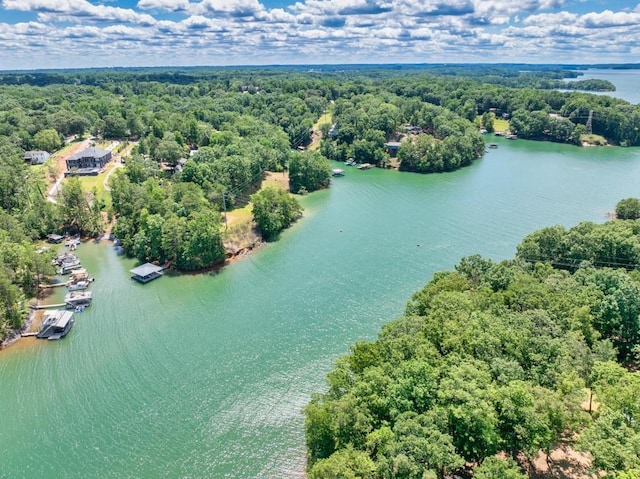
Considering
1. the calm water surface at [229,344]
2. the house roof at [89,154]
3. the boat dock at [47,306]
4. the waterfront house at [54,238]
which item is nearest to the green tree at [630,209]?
the calm water surface at [229,344]

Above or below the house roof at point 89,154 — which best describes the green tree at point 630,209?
below

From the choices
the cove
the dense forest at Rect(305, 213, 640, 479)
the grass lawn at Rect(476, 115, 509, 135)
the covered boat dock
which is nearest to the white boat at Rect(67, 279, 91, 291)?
the cove

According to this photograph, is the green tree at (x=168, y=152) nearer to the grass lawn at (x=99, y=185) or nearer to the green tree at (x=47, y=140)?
the grass lawn at (x=99, y=185)

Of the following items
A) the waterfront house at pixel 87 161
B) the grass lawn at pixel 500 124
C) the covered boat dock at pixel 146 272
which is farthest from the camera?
the grass lawn at pixel 500 124

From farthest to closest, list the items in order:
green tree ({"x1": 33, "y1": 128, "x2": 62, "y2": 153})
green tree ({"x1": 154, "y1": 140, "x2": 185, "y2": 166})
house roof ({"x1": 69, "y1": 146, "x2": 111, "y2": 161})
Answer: green tree ({"x1": 33, "y1": 128, "x2": 62, "y2": 153}) → house roof ({"x1": 69, "y1": 146, "x2": 111, "y2": 161}) → green tree ({"x1": 154, "y1": 140, "x2": 185, "y2": 166})

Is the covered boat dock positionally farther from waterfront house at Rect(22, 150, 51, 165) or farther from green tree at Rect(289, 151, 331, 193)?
waterfront house at Rect(22, 150, 51, 165)

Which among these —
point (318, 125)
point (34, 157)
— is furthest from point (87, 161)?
point (318, 125)

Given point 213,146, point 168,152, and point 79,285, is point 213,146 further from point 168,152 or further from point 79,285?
point 79,285
